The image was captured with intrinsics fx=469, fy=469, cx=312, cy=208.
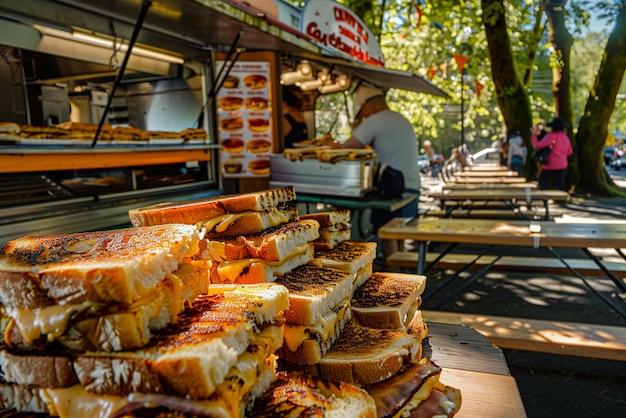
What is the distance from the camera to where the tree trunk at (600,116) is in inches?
519

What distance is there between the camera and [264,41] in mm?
5273

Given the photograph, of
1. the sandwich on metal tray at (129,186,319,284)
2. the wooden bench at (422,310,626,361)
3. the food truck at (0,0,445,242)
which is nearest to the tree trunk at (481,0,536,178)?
the food truck at (0,0,445,242)

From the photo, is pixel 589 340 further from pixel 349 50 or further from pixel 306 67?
pixel 349 50

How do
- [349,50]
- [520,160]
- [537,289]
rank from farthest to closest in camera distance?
[520,160]
[349,50]
[537,289]

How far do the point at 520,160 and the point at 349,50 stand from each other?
931cm

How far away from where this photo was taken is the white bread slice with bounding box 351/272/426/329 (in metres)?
1.70

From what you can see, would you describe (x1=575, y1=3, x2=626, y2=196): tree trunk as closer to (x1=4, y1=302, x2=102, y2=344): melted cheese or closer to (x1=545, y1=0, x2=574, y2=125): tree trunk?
(x1=545, y1=0, x2=574, y2=125): tree trunk

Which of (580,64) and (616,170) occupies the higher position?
(580,64)

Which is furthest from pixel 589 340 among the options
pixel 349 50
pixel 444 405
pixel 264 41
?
pixel 349 50

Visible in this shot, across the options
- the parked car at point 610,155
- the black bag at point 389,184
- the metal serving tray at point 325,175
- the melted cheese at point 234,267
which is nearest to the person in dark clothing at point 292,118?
the metal serving tray at point 325,175

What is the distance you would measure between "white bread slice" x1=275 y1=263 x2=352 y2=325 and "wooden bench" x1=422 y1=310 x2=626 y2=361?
1357 millimetres

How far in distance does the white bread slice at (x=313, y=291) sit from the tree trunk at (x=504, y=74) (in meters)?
11.9

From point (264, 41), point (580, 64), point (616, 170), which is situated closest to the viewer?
point (264, 41)

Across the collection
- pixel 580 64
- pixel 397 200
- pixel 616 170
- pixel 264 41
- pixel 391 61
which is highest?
pixel 580 64
